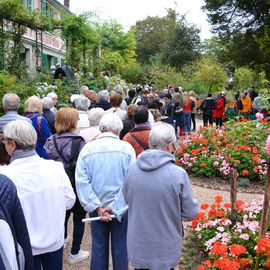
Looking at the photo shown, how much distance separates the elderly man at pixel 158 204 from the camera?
2818mm

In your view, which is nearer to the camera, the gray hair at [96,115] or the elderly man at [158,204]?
the elderly man at [158,204]

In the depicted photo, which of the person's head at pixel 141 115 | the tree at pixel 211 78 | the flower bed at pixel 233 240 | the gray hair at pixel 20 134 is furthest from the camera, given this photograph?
the tree at pixel 211 78

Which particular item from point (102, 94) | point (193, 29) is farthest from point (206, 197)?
point (193, 29)

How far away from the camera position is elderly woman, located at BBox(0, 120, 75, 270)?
109 inches

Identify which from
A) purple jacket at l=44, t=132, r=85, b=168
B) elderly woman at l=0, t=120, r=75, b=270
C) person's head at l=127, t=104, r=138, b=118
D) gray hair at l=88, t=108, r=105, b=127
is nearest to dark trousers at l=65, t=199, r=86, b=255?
purple jacket at l=44, t=132, r=85, b=168

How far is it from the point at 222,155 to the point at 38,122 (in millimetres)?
4353

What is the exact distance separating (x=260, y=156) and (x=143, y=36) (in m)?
53.5

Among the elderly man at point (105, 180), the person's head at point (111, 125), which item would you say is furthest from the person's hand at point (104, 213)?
the person's head at point (111, 125)

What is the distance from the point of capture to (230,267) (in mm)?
3111

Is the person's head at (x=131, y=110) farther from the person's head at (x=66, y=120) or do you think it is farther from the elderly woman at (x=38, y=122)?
the person's head at (x=66, y=120)

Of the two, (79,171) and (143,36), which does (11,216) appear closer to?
(79,171)

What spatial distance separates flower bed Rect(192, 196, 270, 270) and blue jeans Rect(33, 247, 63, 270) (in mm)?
1180

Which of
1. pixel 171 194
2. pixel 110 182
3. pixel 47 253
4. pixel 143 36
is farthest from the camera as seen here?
pixel 143 36

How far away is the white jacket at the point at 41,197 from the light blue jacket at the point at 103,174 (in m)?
0.51
